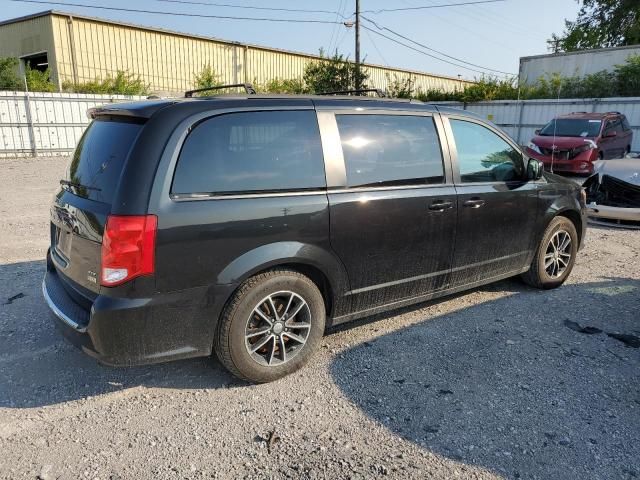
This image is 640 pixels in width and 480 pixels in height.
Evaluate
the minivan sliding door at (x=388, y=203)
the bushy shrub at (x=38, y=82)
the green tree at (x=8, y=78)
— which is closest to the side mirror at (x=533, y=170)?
the minivan sliding door at (x=388, y=203)

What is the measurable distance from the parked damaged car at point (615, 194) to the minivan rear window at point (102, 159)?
299 inches

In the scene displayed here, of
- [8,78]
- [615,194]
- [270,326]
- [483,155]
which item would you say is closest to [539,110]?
[615,194]

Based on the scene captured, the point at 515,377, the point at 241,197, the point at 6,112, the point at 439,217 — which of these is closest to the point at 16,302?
the point at 241,197

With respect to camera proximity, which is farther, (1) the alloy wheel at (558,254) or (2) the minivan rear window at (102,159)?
(1) the alloy wheel at (558,254)

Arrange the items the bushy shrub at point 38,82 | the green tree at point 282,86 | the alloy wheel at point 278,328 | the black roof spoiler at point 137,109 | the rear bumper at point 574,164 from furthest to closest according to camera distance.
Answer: the green tree at point 282,86
the bushy shrub at point 38,82
the rear bumper at point 574,164
the alloy wheel at point 278,328
the black roof spoiler at point 137,109

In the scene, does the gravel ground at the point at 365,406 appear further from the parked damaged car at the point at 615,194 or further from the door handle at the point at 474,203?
the parked damaged car at the point at 615,194

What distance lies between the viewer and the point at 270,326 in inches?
128

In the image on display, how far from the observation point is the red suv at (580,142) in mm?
12789

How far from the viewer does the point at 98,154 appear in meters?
3.13

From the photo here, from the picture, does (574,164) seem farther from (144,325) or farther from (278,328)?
(144,325)

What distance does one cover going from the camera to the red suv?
42.0 ft

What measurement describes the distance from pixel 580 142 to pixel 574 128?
1.27 meters

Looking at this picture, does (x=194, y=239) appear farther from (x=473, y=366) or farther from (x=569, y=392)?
(x=569, y=392)

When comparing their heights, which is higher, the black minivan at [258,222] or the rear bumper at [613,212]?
the black minivan at [258,222]
